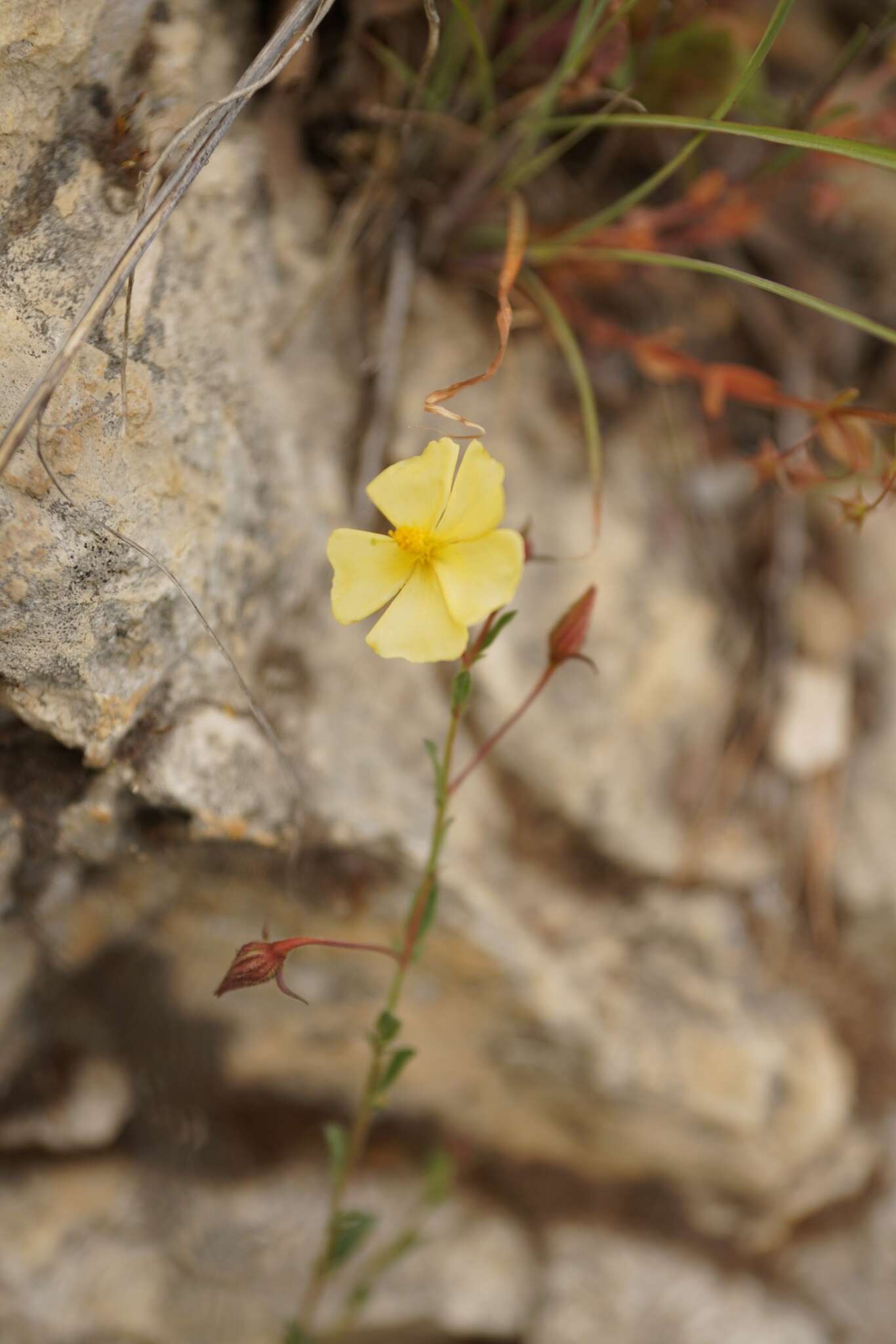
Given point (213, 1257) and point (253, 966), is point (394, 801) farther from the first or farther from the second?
point (213, 1257)

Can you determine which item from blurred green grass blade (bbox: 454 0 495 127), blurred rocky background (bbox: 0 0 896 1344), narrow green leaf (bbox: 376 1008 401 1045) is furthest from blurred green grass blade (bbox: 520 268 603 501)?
narrow green leaf (bbox: 376 1008 401 1045)

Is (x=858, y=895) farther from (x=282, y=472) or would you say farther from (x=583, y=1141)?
(x=282, y=472)

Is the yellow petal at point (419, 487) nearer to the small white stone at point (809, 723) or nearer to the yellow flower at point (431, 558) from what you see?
the yellow flower at point (431, 558)

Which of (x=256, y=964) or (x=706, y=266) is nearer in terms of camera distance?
(x=256, y=964)

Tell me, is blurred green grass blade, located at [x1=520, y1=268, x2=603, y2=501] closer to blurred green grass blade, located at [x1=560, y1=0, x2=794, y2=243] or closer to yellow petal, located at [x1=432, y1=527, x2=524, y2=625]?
blurred green grass blade, located at [x1=560, y1=0, x2=794, y2=243]

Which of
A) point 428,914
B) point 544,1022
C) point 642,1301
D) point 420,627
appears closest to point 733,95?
point 420,627

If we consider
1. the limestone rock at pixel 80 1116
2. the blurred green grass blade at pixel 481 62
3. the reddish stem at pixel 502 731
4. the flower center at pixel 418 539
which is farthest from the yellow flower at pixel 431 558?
the limestone rock at pixel 80 1116
